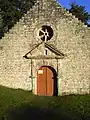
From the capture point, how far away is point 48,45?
2028cm

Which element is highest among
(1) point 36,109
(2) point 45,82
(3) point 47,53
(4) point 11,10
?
(4) point 11,10

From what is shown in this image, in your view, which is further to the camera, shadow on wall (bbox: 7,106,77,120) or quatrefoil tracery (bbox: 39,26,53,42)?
quatrefoil tracery (bbox: 39,26,53,42)

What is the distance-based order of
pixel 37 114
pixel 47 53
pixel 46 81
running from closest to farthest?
pixel 37 114 → pixel 47 53 → pixel 46 81

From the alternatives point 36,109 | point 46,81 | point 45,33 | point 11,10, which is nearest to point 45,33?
point 45,33

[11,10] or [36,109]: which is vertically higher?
[11,10]

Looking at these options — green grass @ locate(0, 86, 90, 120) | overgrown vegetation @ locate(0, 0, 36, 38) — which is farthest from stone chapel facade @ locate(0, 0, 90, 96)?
overgrown vegetation @ locate(0, 0, 36, 38)

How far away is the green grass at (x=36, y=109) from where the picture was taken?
12.1 meters

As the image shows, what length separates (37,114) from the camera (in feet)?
42.0

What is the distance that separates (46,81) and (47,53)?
1800 millimetres

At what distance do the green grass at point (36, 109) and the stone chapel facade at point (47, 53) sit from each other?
198cm

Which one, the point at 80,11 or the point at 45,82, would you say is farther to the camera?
the point at 80,11

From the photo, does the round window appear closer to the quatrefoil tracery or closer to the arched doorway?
→ the quatrefoil tracery

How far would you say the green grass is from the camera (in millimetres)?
12125

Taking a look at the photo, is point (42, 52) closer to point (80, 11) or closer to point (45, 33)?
point (45, 33)
